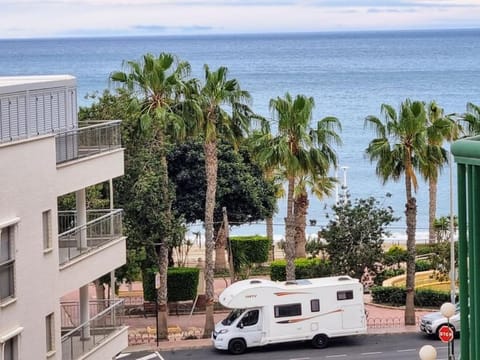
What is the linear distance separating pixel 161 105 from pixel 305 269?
435 inches

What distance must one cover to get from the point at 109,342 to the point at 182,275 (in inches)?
769

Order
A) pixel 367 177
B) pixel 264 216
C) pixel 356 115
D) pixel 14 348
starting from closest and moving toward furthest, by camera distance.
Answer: pixel 14 348 → pixel 264 216 → pixel 367 177 → pixel 356 115

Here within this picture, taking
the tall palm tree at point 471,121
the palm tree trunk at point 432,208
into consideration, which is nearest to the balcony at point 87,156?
the tall palm tree at point 471,121

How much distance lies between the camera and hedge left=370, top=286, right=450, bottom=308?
157 ft

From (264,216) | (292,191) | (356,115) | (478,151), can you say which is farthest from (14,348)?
(356,115)

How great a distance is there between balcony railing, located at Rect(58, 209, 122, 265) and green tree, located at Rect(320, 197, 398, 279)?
18533 millimetres

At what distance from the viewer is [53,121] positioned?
27594 mm

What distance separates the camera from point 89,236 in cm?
2966

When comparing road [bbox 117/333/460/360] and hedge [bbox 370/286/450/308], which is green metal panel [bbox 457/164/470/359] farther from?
hedge [bbox 370/286/450/308]

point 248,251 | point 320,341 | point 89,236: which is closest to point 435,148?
point 320,341

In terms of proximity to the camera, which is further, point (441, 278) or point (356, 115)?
point (356, 115)

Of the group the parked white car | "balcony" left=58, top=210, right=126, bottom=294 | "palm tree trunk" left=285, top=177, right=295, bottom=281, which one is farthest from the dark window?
"balcony" left=58, top=210, right=126, bottom=294

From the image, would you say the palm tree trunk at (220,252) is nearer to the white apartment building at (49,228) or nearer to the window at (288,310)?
the window at (288,310)

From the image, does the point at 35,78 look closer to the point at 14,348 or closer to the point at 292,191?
the point at 14,348
